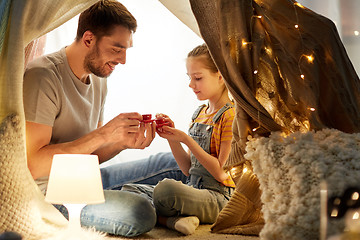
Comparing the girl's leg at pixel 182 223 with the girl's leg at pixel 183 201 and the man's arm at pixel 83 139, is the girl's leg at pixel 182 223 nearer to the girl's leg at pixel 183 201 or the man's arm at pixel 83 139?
the girl's leg at pixel 183 201

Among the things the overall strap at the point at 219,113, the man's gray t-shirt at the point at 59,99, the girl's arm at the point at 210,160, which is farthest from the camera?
the overall strap at the point at 219,113

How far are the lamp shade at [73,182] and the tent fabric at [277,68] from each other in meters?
0.54

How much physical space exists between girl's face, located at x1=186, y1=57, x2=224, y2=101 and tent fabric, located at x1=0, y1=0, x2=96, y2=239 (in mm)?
742

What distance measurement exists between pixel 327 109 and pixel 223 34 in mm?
478

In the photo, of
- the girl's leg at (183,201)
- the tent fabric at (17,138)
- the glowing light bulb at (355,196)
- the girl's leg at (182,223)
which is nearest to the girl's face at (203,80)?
the girl's leg at (183,201)

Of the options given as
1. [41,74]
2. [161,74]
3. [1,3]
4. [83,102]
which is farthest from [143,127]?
[161,74]

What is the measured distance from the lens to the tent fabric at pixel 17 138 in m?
1.51

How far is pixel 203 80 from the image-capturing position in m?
2.11

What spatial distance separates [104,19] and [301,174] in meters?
1.15

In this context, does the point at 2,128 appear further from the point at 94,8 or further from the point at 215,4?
the point at 215,4

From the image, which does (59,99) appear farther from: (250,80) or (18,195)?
(250,80)

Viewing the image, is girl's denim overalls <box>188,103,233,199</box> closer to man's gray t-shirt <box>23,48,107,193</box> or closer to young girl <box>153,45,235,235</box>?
young girl <box>153,45,235,235</box>

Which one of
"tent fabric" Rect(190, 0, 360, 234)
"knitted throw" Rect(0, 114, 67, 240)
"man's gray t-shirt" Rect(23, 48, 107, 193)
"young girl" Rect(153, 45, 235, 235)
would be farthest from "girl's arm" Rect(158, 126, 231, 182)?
"knitted throw" Rect(0, 114, 67, 240)

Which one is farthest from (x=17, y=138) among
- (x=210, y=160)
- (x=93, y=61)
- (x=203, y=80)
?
(x=203, y=80)
